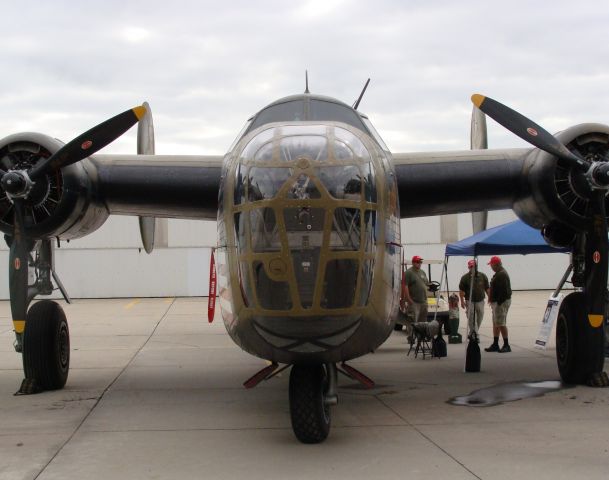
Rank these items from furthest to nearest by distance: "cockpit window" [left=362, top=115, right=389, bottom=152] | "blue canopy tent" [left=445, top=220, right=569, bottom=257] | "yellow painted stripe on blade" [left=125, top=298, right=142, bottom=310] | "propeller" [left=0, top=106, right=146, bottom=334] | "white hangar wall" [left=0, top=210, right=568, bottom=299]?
1. "white hangar wall" [left=0, top=210, right=568, bottom=299]
2. "yellow painted stripe on blade" [left=125, top=298, right=142, bottom=310]
3. "blue canopy tent" [left=445, top=220, right=569, bottom=257]
4. "propeller" [left=0, top=106, right=146, bottom=334]
5. "cockpit window" [left=362, top=115, right=389, bottom=152]

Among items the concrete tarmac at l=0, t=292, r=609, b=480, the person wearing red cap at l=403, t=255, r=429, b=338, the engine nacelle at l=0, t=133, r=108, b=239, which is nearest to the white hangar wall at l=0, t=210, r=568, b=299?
the person wearing red cap at l=403, t=255, r=429, b=338

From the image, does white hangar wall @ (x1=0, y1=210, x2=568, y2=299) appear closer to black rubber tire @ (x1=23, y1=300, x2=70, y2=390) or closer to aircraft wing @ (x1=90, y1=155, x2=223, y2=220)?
aircraft wing @ (x1=90, y1=155, x2=223, y2=220)

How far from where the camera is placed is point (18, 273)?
9.24 metres

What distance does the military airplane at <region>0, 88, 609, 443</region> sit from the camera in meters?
5.99

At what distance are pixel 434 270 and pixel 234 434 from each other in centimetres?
2692

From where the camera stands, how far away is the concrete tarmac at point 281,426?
5.78 m

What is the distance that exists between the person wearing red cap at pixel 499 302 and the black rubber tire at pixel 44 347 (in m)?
7.63

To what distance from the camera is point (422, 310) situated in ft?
46.8

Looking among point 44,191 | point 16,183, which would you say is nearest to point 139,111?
point 44,191

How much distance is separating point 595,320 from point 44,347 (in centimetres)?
678

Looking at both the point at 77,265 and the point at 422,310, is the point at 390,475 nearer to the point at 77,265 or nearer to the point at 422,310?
the point at 422,310

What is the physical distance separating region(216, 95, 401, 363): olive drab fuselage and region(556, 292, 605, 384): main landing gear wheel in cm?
379

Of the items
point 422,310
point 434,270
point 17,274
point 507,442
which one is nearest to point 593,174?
point 507,442

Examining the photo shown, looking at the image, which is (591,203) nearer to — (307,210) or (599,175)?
(599,175)
